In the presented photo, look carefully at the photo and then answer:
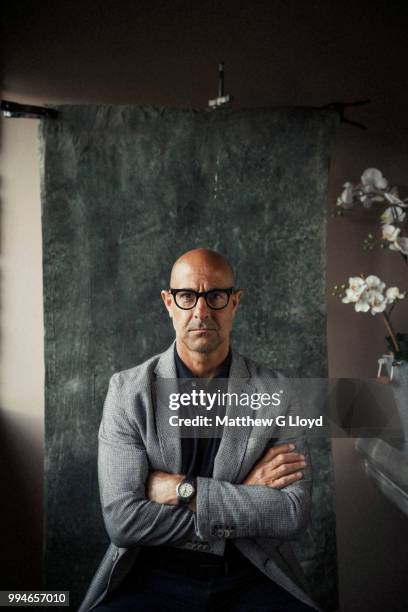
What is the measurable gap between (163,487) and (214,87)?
4.27ft

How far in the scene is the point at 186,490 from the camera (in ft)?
3.92

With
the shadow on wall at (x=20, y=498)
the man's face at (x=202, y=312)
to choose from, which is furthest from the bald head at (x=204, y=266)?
the shadow on wall at (x=20, y=498)

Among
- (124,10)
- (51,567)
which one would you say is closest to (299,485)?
(51,567)

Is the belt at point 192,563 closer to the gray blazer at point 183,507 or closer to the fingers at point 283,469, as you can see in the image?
the gray blazer at point 183,507

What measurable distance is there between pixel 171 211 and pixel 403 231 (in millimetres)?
775

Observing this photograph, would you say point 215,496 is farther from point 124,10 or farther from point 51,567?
point 124,10

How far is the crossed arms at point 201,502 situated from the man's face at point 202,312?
269 mm

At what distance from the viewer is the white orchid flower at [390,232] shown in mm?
1647

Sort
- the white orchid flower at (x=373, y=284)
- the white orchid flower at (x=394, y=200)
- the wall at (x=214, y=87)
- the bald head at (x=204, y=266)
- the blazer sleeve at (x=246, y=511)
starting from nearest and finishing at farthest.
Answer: the blazer sleeve at (x=246, y=511) → the bald head at (x=204, y=266) → the white orchid flower at (x=373, y=284) → the white orchid flower at (x=394, y=200) → the wall at (x=214, y=87)

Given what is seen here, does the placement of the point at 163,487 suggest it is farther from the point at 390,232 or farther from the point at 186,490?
the point at 390,232

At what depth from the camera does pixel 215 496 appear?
1183 mm

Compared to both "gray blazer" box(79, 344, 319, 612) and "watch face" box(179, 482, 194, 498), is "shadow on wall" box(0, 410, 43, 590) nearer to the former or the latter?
"gray blazer" box(79, 344, 319, 612)

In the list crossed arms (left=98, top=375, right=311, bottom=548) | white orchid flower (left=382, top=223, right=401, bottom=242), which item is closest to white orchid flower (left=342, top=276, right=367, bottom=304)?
white orchid flower (left=382, top=223, right=401, bottom=242)

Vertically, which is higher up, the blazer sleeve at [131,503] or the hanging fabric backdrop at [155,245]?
the hanging fabric backdrop at [155,245]
